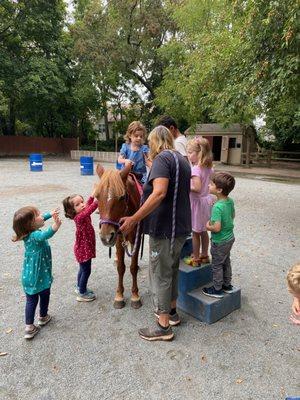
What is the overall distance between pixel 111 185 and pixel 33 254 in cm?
101

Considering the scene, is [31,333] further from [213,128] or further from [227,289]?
[213,128]

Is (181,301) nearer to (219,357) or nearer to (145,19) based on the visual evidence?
(219,357)

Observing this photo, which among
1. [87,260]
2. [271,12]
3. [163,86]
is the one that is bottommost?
[87,260]

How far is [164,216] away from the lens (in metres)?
2.96

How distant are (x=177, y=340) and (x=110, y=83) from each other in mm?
28809

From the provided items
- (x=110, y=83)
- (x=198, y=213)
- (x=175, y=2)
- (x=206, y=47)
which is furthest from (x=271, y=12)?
(x=110, y=83)

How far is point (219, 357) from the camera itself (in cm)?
299

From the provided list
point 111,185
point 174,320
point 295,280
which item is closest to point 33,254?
point 111,185

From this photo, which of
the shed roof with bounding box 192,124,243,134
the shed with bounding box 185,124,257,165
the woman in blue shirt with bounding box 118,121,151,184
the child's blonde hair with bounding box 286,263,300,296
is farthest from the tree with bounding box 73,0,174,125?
the child's blonde hair with bounding box 286,263,300,296

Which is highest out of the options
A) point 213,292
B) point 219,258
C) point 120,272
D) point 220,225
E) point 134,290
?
point 220,225

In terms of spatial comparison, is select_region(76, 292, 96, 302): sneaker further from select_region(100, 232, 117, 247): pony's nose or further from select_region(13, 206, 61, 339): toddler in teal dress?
select_region(100, 232, 117, 247): pony's nose

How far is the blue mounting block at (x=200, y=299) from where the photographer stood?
353 centimetres

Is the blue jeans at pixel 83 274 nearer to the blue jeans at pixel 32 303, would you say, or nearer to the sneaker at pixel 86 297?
the sneaker at pixel 86 297

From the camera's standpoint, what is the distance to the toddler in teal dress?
308cm
